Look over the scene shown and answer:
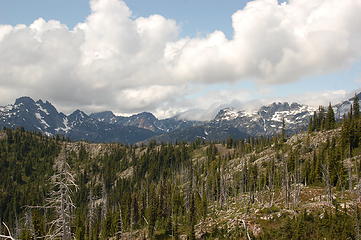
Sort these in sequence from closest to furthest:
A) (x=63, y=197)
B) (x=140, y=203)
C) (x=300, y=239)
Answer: (x=63, y=197)
(x=300, y=239)
(x=140, y=203)

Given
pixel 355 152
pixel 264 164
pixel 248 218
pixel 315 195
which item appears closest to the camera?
pixel 248 218

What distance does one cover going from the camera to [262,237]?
226 ft

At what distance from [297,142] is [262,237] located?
11213 cm

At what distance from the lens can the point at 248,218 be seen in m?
82.2

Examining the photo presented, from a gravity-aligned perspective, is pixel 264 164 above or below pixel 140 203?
above

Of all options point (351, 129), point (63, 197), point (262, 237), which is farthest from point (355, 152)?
point (63, 197)

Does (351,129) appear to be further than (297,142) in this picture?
No

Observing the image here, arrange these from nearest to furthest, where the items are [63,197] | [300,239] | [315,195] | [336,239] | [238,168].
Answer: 1. [63,197]
2. [336,239]
3. [300,239]
4. [315,195]
5. [238,168]

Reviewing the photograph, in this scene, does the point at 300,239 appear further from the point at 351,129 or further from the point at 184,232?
the point at 351,129

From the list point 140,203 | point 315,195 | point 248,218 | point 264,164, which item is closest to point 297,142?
point 264,164

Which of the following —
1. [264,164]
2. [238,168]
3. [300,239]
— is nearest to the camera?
[300,239]

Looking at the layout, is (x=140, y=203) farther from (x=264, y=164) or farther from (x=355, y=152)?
(x=355, y=152)

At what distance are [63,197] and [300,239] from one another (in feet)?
181

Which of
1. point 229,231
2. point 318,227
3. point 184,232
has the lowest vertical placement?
point 184,232
